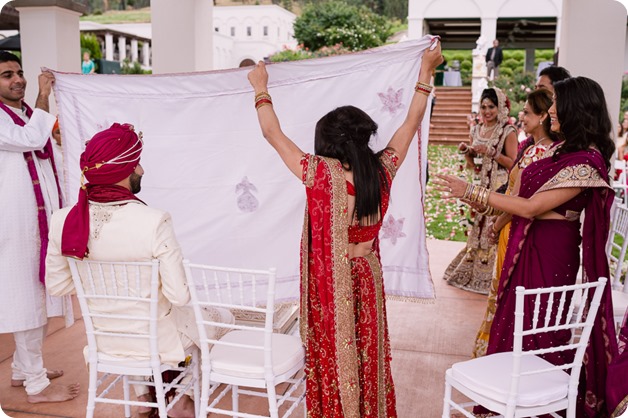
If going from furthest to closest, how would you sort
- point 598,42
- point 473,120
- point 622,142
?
point 622,142
point 473,120
point 598,42

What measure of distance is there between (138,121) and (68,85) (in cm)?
41

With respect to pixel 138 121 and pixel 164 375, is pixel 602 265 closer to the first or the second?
pixel 164 375

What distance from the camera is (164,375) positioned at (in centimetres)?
293

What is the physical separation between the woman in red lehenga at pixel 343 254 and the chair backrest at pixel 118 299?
62 centimetres

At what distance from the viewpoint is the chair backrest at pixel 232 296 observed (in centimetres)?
228

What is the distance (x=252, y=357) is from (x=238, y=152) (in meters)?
1.13

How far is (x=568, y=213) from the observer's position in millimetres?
2746

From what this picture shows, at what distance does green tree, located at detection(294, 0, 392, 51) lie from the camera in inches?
1194

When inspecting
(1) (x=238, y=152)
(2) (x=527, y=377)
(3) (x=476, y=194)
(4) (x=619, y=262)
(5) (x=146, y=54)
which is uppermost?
(5) (x=146, y=54)

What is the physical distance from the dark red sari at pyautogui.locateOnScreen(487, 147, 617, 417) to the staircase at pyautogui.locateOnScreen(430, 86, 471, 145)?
13.2 metres

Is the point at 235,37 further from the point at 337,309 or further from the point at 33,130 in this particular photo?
the point at 337,309

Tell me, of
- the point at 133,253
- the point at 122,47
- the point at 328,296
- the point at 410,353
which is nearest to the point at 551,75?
the point at 410,353

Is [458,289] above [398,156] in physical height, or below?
below

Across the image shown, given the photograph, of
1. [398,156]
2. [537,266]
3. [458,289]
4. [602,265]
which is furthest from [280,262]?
[458,289]
